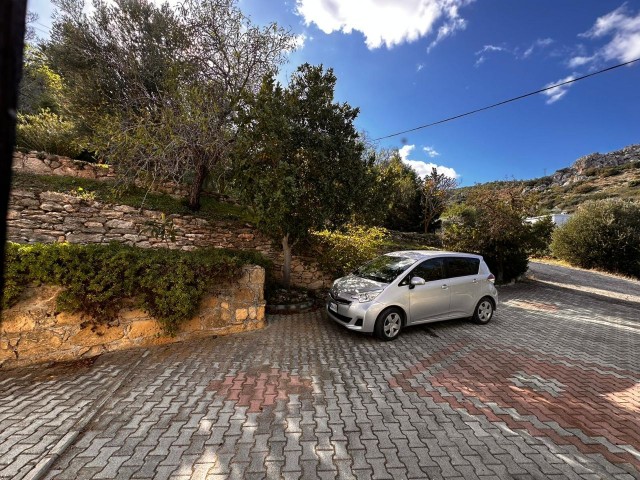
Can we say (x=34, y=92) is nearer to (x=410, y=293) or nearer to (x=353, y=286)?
(x=353, y=286)

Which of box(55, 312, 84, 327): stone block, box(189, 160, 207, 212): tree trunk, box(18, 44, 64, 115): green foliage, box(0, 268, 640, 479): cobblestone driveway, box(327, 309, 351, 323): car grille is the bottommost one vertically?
box(0, 268, 640, 479): cobblestone driveway

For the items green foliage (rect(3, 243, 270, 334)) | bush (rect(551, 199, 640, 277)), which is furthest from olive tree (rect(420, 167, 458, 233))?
green foliage (rect(3, 243, 270, 334))

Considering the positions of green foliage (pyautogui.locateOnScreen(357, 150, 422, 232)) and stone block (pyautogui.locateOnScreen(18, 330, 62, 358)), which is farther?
green foliage (pyautogui.locateOnScreen(357, 150, 422, 232))

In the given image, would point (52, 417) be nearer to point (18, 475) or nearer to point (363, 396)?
point (18, 475)

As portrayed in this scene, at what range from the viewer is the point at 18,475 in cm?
232

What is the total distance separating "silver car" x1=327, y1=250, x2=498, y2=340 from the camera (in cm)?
516

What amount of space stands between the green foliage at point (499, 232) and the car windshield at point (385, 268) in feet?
18.4

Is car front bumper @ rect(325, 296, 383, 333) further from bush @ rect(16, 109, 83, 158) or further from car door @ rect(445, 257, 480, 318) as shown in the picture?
bush @ rect(16, 109, 83, 158)

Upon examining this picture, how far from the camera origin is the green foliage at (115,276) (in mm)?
3941

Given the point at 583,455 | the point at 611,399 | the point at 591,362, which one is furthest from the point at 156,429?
the point at 591,362

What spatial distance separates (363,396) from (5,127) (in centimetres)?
→ 381

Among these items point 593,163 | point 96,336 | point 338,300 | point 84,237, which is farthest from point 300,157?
point 593,163

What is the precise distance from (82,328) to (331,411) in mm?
3891

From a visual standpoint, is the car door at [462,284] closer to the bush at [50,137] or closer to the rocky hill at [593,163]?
the bush at [50,137]
